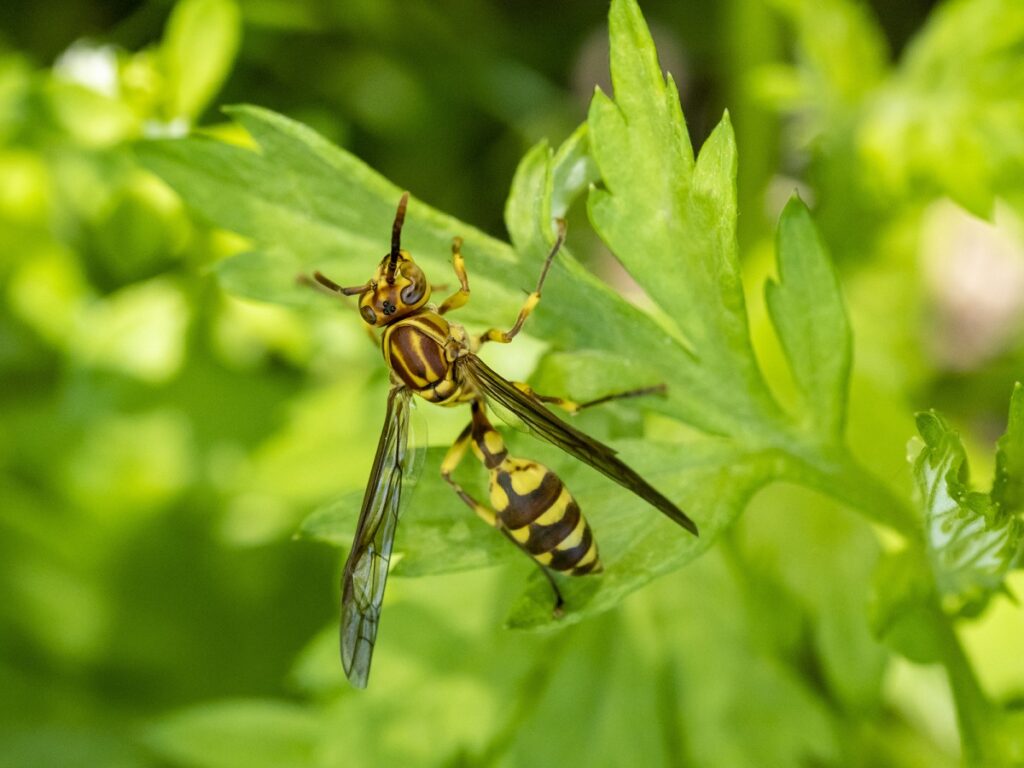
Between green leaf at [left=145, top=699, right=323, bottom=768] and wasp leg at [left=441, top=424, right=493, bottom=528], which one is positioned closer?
wasp leg at [left=441, top=424, right=493, bottom=528]

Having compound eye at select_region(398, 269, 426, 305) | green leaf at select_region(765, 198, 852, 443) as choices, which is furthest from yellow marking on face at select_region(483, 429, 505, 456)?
green leaf at select_region(765, 198, 852, 443)

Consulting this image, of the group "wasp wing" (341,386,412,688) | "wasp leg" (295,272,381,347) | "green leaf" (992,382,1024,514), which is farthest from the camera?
"wasp leg" (295,272,381,347)

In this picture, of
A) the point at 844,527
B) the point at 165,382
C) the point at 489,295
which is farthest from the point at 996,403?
the point at 165,382

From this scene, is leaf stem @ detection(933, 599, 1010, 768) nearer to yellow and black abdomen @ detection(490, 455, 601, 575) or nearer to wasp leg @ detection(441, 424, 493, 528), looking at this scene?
yellow and black abdomen @ detection(490, 455, 601, 575)

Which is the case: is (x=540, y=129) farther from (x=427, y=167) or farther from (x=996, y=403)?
(x=996, y=403)

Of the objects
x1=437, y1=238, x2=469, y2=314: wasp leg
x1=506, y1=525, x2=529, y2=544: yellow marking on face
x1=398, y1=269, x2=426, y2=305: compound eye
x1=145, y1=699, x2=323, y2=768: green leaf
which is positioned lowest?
x1=506, y1=525, x2=529, y2=544: yellow marking on face

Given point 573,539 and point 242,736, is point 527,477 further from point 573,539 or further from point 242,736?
point 242,736

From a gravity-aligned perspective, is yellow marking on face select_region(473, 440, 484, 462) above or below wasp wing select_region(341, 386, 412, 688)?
above
